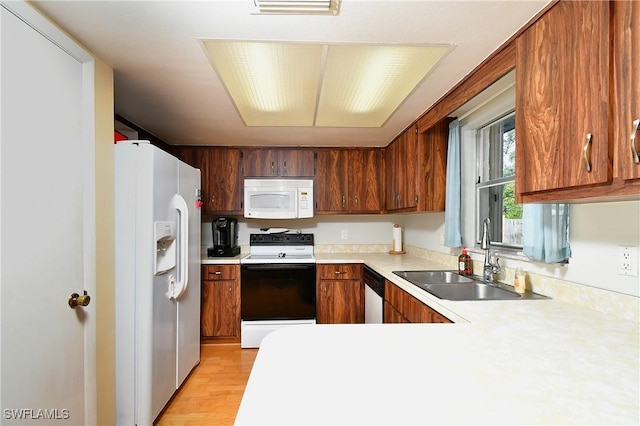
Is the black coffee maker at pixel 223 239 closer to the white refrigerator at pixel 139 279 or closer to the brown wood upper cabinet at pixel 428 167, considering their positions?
the white refrigerator at pixel 139 279

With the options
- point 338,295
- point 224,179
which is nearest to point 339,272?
point 338,295

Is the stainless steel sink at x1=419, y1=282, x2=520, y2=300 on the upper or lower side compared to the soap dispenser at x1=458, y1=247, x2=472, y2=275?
lower

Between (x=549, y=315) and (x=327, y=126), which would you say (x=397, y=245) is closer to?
(x=327, y=126)

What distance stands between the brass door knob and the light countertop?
1.05m

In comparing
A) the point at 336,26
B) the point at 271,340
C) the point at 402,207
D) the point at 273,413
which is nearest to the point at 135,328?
the point at 271,340

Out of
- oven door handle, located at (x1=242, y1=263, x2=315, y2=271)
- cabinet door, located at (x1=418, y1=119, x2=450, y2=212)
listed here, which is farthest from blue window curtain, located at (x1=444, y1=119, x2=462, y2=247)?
oven door handle, located at (x1=242, y1=263, x2=315, y2=271)

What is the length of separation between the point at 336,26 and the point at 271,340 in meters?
1.31

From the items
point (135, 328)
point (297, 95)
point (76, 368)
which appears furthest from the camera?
point (297, 95)

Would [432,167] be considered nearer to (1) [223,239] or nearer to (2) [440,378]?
(2) [440,378]

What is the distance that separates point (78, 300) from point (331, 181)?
101 inches

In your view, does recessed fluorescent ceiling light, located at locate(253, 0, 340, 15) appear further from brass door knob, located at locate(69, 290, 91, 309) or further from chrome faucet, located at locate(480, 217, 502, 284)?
chrome faucet, located at locate(480, 217, 502, 284)

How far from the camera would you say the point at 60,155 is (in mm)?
1337

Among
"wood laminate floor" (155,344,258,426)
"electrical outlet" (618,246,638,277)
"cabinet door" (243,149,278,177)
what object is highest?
"cabinet door" (243,149,278,177)

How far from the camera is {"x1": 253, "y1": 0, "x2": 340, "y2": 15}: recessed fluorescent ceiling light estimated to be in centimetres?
115
